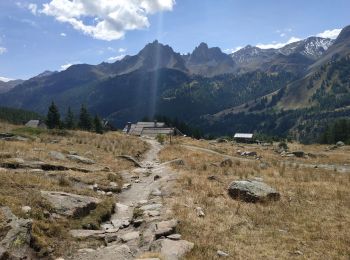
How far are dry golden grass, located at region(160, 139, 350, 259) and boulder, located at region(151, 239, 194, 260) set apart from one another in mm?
314

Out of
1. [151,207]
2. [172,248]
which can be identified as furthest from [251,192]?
[172,248]

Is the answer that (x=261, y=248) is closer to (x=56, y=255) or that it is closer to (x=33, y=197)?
(x=56, y=255)

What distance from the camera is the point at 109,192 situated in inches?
991

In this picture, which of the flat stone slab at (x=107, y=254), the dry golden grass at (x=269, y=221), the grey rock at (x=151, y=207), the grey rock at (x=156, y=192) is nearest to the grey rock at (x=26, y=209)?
the flat stone slab at (x=107, y=254)

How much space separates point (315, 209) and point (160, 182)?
37.8ft

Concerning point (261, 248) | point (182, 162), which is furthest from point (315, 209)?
point (182, 162)

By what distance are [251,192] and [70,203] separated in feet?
35.1

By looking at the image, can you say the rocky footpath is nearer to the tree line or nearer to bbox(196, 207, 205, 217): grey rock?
bbox(196, 207, 205, 217): grey rock

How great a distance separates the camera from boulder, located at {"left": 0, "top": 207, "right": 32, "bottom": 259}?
13.0 metres

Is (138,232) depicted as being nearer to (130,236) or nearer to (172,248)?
(130,236)

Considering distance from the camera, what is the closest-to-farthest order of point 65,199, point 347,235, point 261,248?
point 261,248 → point 347,235 → point 65,199

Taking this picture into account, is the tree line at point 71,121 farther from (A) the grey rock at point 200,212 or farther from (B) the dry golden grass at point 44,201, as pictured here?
(A) the grey rock at point 200,212

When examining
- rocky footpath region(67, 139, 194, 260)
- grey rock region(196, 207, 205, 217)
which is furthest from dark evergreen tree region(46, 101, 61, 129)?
grey rock region(196, 207, 205, 217)

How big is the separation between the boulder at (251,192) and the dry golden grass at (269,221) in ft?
1.79
